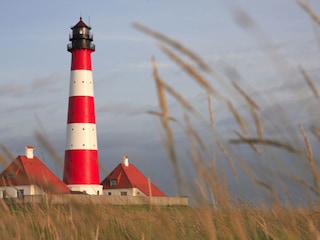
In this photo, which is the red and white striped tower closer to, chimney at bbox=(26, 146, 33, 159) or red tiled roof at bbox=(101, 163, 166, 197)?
chimney at bbox=(26, 146, 33, 159)

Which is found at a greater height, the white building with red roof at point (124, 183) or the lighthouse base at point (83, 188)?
the white building with red roof at point (124, 183)

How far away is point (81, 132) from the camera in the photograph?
97.5ft

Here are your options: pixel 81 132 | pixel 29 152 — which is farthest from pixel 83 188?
pixel 29 152

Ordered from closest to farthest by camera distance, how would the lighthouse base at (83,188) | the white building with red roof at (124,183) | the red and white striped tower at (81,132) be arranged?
the red and white striped tower at (81,132) → the lighthouse base at (83,188) → the white building with red roof at (124,183)

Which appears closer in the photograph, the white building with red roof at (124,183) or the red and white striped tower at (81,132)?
the red and white striped tower at (81,132)

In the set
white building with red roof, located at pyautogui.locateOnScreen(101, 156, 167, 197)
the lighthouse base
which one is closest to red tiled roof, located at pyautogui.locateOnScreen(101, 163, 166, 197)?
white building with red roof, located at pyautogui.locateOnScreen(101, 156, 167, 197)

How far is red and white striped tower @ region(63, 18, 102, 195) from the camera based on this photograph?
29594 millimetres

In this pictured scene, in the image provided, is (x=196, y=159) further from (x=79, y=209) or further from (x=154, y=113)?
(x=79, y=209)

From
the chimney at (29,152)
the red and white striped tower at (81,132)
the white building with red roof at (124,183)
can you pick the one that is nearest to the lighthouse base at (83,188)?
the red and white striped tower at (81,132)

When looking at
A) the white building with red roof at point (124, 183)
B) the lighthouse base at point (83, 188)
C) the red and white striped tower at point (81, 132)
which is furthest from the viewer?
the white building with red roof at point (124, 183)

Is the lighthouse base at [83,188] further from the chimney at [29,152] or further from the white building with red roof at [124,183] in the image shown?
the white building with red roof at [124,183]

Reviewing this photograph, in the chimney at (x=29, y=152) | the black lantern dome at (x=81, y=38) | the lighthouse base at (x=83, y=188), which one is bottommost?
the lighthouse base at (x=83, y=188)

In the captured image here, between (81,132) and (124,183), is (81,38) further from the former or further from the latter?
(124,183)

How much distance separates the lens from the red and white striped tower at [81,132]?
97.1 ft
